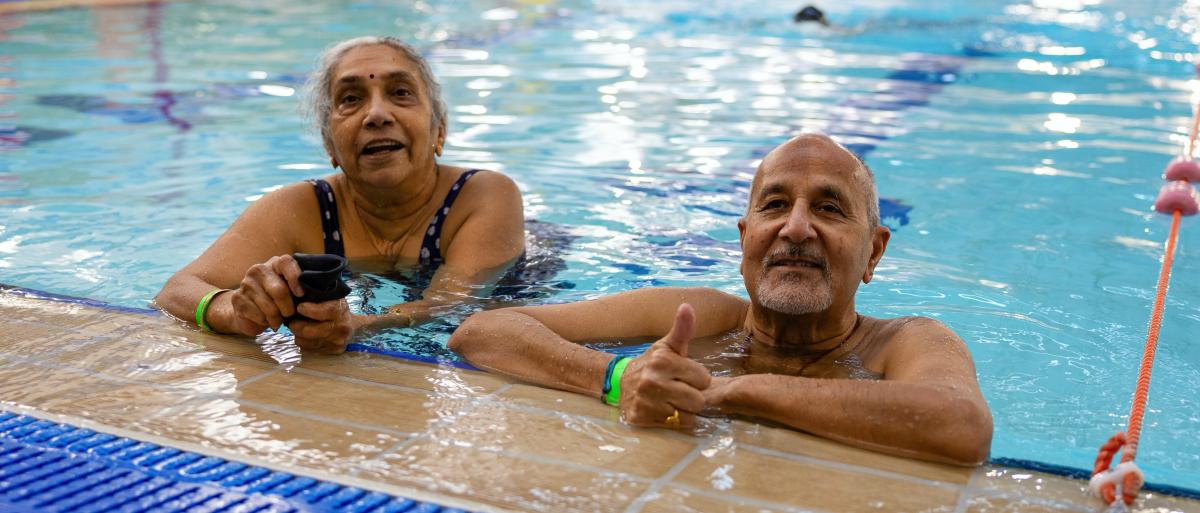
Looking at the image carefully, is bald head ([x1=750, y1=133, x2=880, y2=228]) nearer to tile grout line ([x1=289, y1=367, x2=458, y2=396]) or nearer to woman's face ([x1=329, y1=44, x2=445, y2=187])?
tile grout line ([x1=289, y1=367, x2=458, y2=396])

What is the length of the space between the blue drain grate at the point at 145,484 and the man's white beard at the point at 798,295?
111 cm

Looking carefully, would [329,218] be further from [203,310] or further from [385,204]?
[203,310]

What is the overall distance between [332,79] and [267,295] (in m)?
1.23

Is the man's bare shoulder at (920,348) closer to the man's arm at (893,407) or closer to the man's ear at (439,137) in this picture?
the man's arm at (893,407)

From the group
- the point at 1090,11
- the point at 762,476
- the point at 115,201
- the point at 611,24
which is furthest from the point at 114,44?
the point at 1090,11

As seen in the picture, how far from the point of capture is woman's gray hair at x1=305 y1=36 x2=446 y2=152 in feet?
13.2

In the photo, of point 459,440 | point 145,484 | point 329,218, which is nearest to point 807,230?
point 459,440

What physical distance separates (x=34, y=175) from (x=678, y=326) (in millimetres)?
5043

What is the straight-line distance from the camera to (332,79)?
4016 millimetres

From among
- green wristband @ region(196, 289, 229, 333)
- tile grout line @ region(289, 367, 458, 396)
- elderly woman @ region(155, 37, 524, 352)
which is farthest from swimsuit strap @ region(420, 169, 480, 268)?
tile grout line @ region(289, 367, 458, 396)

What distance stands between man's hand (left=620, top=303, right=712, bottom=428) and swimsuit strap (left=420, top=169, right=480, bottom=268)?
1.74 metres

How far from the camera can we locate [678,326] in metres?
2.46

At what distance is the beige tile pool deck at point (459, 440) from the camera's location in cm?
219

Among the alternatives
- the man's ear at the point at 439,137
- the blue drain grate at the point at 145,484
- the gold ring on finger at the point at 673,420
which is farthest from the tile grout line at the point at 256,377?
the man's ear at the point at 439,137
